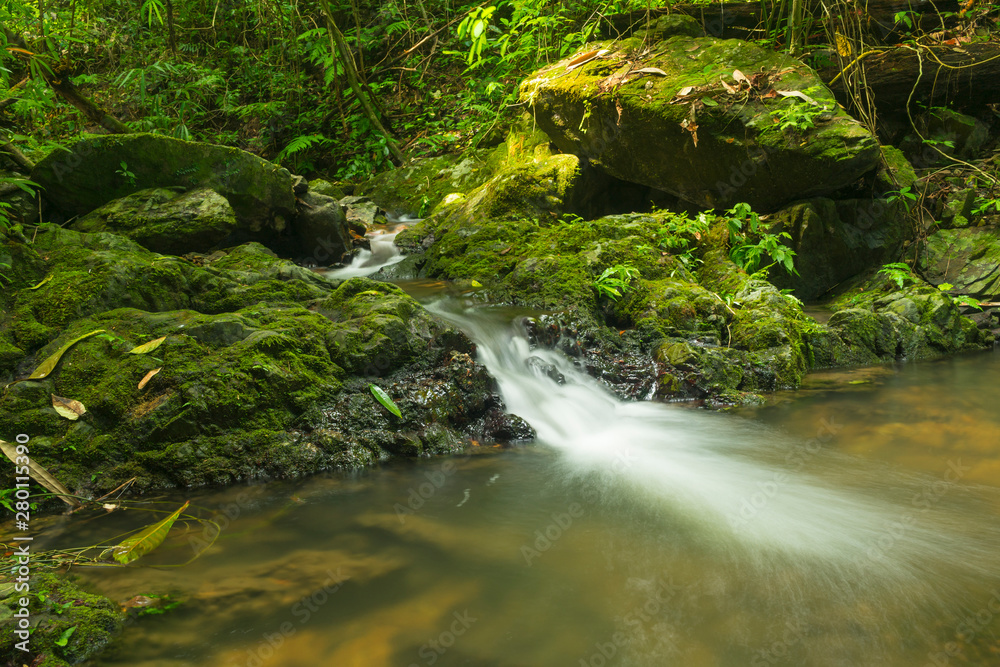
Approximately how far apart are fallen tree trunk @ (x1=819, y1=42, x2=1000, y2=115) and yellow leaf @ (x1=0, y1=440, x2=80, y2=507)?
8.88m

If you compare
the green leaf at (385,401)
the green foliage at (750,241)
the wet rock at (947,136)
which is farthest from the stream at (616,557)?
the wet rock at (947,136)

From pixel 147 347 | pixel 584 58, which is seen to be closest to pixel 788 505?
pixel 147 347

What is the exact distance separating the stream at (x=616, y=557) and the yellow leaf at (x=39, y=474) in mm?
323

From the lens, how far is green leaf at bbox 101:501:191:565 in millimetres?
2506

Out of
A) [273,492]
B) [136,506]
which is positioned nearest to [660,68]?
[273,492]

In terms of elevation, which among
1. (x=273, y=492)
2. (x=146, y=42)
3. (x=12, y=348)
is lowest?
(x=273, y=492)

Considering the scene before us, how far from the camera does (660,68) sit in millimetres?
7246

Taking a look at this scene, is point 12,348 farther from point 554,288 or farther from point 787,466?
point 787,466

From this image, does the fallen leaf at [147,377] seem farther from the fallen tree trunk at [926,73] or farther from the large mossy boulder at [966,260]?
the large mossy boulder at [966,260]

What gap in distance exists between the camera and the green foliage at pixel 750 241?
6.59m

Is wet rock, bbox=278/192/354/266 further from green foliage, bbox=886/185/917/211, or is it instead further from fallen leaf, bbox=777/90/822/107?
green foliage, bbox=886/185/917/211

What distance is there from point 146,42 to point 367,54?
14.7ft

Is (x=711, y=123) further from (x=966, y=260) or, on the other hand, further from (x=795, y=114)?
(x=966, y=260)

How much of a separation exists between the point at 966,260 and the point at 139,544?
29.0 ft
